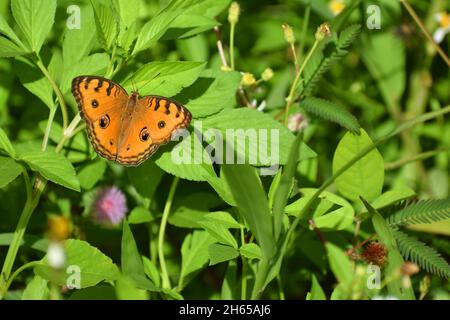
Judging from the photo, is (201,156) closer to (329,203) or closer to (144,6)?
(329,203)

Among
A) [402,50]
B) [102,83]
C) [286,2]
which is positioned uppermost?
[286,2]

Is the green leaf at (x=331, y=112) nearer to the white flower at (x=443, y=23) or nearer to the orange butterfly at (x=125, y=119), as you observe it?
the orange butterfly at (x=125, y=119)

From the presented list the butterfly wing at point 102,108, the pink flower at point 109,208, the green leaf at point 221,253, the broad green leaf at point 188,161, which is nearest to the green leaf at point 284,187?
the green leaf at point 221,253

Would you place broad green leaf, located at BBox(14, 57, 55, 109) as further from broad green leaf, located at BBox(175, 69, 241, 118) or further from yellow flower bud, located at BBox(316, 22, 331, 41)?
yellow flower bud, located at BBox(316, 22, 331, 41)

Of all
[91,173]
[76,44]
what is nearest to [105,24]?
[76,44]

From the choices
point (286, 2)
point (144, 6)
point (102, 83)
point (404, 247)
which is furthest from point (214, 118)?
point (286, 2)

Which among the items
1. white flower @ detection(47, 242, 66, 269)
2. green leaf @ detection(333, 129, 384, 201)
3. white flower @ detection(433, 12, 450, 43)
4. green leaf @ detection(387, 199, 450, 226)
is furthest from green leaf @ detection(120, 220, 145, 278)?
white flower @ detection(433, 12, 450, 43)
